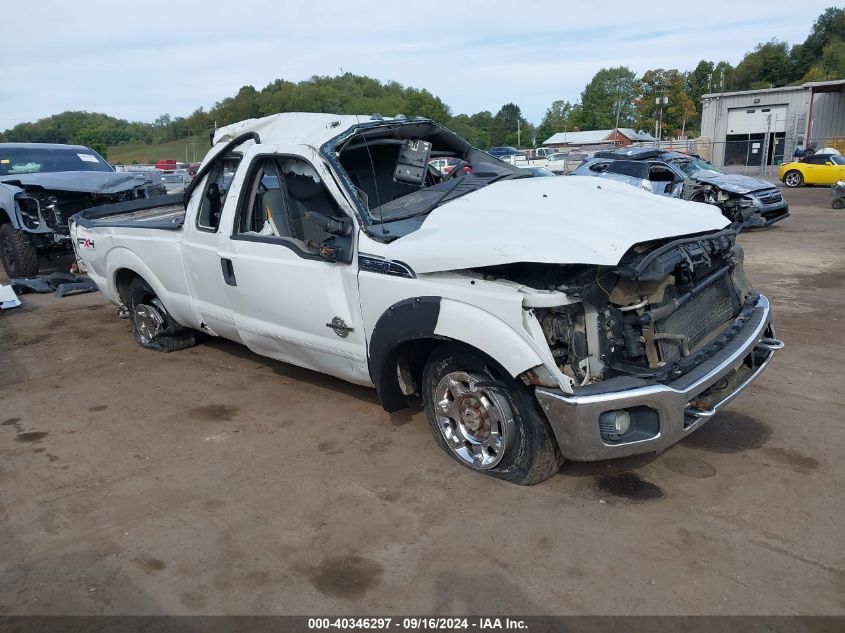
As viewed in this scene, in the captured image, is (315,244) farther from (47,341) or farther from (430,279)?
(47,341)

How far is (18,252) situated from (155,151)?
103152 mm

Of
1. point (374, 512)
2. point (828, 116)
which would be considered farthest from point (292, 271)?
point (828, 116)

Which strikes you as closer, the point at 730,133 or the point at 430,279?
the point at 430,279

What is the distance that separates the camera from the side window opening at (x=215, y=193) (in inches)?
206

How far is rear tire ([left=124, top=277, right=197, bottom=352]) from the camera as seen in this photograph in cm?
652

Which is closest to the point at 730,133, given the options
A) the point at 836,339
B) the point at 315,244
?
the point at 836,339

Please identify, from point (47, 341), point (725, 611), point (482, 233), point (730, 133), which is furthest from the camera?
point (730, 133)

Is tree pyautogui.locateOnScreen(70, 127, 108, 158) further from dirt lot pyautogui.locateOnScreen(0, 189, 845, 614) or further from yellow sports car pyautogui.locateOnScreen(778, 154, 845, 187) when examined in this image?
dirt lot pyautogui.locateOnScreen(0, 189, 845, 614)

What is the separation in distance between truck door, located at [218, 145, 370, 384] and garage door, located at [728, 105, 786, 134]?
156 ft

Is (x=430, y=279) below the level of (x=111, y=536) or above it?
above

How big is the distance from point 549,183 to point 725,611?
2686 millimetres

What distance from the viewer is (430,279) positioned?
3760mm

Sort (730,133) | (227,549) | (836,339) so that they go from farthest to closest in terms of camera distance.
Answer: (730,133)
(836,339)
(227,549)

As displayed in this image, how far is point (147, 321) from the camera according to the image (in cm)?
668
